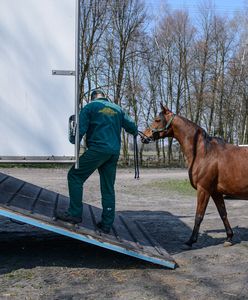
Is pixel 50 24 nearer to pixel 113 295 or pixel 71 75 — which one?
pixel 71 75

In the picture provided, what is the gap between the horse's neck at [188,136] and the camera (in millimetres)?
7480

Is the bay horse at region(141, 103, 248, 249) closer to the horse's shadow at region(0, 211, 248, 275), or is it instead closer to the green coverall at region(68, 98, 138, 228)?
the horse's shadow at region(0, 211, 248, 275)

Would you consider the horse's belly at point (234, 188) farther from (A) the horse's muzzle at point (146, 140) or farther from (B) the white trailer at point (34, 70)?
(B) the white trailer at point (34, 70)

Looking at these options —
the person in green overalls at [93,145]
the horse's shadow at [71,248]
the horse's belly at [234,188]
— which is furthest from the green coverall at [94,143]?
Result: the horse's belly at [234,188]

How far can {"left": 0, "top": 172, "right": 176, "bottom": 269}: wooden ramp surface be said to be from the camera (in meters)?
5.64

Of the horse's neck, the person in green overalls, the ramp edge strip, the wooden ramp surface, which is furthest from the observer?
the horse's neck

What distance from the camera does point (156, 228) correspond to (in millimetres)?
8984

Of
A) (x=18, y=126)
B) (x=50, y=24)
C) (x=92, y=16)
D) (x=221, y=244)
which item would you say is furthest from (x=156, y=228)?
(x=92, y=16)

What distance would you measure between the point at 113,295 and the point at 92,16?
2833 cm

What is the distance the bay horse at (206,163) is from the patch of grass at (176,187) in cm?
719

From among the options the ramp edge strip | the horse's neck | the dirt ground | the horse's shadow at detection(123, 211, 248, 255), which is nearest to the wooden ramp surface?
the ramp edge strip

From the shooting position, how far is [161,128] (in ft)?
25.1

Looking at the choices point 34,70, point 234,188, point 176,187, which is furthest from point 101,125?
point 176,187

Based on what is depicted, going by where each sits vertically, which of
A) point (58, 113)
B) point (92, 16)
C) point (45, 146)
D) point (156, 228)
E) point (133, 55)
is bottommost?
point (156, 228)
